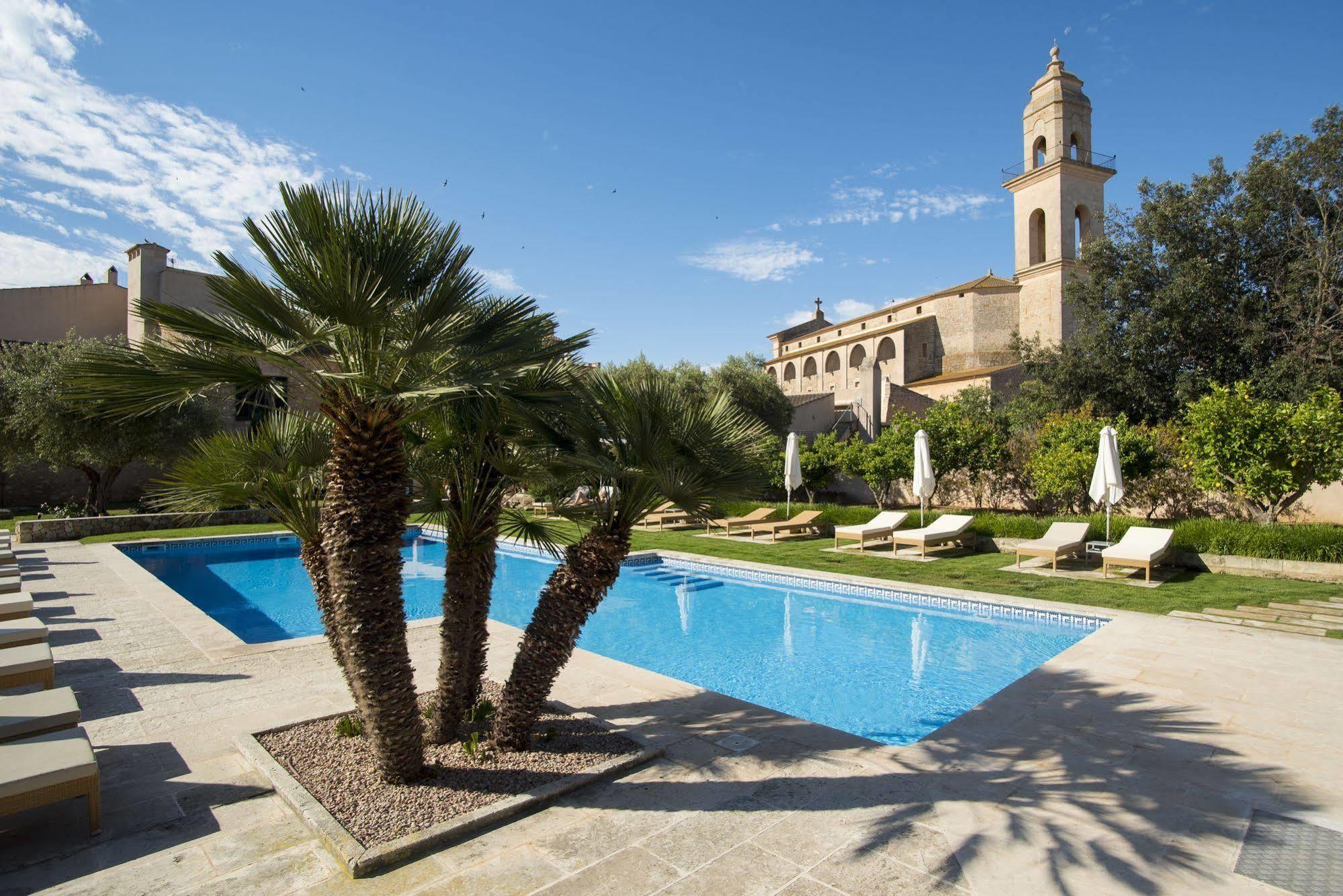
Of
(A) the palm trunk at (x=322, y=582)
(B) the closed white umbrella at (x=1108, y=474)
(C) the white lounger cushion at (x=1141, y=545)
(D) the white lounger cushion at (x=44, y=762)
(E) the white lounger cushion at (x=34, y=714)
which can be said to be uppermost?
(B) the closed white umbrella at (x=1108, y=474)

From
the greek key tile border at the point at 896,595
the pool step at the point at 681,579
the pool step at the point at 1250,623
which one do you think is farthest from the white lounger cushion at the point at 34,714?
the pool step at the point at 1250,623

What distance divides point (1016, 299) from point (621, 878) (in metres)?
43.7

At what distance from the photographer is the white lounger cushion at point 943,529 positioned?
14695mm

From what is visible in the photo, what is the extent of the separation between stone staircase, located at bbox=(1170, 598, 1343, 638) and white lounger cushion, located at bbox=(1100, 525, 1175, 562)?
2211 millimetres

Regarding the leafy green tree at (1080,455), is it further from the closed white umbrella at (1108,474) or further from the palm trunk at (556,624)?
the palm trunk at (556,624)

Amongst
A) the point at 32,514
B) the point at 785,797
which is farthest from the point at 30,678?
the point at 32,514

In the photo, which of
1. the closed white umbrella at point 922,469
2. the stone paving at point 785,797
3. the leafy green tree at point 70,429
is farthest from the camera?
the leafy green tree at point 70,429

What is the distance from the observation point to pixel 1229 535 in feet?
40.7

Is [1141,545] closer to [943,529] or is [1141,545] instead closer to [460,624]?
[943,529]

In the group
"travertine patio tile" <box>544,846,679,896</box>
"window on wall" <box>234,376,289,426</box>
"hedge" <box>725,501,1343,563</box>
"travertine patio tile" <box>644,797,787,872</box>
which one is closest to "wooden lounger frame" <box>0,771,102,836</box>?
"window on wall" <box>234,376,289,426</box>

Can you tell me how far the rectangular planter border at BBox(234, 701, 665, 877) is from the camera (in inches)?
132

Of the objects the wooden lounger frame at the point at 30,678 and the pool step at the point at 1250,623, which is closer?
the wooden lounger frame at the point at 30,678

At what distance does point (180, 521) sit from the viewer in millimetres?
19953

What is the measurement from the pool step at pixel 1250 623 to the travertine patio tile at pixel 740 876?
7926 millimetres
